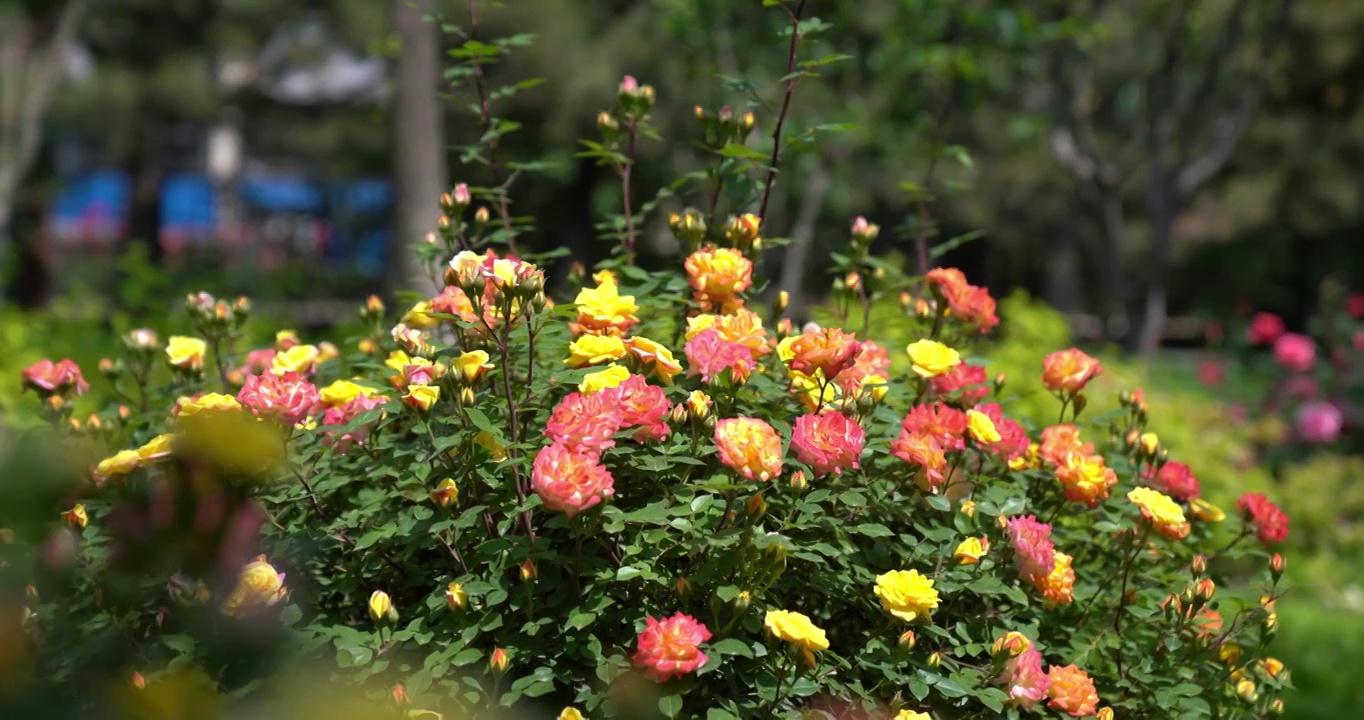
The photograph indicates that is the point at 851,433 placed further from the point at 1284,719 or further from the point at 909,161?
the point at 909,161

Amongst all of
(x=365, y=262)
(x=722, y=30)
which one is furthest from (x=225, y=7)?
(x=722, y=30)

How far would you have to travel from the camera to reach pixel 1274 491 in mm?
6258

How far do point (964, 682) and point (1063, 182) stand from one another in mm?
19687

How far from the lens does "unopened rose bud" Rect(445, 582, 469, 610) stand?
5.34ft

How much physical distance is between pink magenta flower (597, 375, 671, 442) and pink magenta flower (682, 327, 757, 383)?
0.43 feet

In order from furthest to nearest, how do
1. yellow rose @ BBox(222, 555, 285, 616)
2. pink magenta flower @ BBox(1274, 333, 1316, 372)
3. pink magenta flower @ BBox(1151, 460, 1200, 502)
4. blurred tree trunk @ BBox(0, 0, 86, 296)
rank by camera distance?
blurred tree trunk @ BBox(0, 0, 86, 296)
pink magenta flower @ BBox(1274, 333, 1316, 372)
pink magenta flower @ BBox(1151, 460, 1200, 502)
yellow rose @ BBox(222, 555, 285, 616)

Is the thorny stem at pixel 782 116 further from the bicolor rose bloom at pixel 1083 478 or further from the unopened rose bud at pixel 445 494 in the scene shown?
the unopened rose bud at pixel 445 494

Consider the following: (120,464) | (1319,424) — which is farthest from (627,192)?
(1319,424)

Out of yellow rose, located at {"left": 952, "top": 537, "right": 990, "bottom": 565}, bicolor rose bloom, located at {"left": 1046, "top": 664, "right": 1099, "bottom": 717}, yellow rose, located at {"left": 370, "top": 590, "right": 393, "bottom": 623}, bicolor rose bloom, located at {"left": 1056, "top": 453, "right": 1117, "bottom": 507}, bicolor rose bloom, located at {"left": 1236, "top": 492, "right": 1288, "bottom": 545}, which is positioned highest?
bicolor rose bloom, located at {"left": 1056, "top": 453, "right": 1117, "bottom": 507}

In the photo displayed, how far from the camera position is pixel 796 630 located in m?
1.52

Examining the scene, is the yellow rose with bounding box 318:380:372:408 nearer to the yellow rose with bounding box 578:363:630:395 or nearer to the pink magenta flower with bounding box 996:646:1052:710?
the yellow rose with bounding box 578:363:630:395

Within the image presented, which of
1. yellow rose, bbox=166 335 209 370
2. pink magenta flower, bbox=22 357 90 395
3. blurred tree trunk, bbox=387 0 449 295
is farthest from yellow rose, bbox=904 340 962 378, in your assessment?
blurred tree trunk, bbox=387 0 449 295

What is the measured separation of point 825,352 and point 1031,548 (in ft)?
1.43

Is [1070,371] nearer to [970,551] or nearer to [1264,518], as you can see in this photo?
[1264,518]
